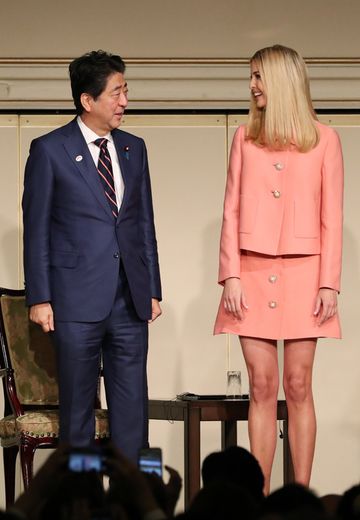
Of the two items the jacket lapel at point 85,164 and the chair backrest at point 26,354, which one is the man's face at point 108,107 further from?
the chair backrest at point 26,354

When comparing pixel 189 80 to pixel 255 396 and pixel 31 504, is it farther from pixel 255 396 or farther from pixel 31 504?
pixel 31 504

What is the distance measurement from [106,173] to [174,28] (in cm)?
208

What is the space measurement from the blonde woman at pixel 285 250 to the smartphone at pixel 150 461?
1716 mm

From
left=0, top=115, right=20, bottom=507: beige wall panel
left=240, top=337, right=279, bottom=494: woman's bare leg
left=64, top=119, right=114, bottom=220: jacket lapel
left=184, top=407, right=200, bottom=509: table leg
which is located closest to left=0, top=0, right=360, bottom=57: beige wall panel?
left=0, top=115, right=20, bottom=507: beige wall panel

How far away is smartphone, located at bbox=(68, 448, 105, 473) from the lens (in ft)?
7.50

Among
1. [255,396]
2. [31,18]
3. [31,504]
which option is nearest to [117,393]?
[255,396]

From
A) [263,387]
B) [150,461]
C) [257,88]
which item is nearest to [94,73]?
[257,88]

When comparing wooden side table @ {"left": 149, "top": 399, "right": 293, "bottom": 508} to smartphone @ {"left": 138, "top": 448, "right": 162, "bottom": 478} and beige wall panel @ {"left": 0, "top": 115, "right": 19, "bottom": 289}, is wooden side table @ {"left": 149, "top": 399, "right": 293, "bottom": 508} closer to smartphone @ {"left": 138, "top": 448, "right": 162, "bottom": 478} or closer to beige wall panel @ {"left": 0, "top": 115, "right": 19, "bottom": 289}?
beige wall panel @ {"left": 0, "top": 115, "right": 19, "bottom": 289}

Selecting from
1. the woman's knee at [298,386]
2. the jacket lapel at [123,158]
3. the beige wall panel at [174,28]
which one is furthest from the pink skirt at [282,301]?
the beige wall panel at [174,28]

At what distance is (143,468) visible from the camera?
8.45 feet

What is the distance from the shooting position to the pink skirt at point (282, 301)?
4.34m

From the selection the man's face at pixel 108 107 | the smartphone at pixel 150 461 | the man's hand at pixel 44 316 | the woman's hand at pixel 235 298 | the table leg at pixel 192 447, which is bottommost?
the table leg at pixel 192 447

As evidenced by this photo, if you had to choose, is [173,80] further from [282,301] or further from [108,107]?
[282,301]

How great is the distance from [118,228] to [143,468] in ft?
6.40
